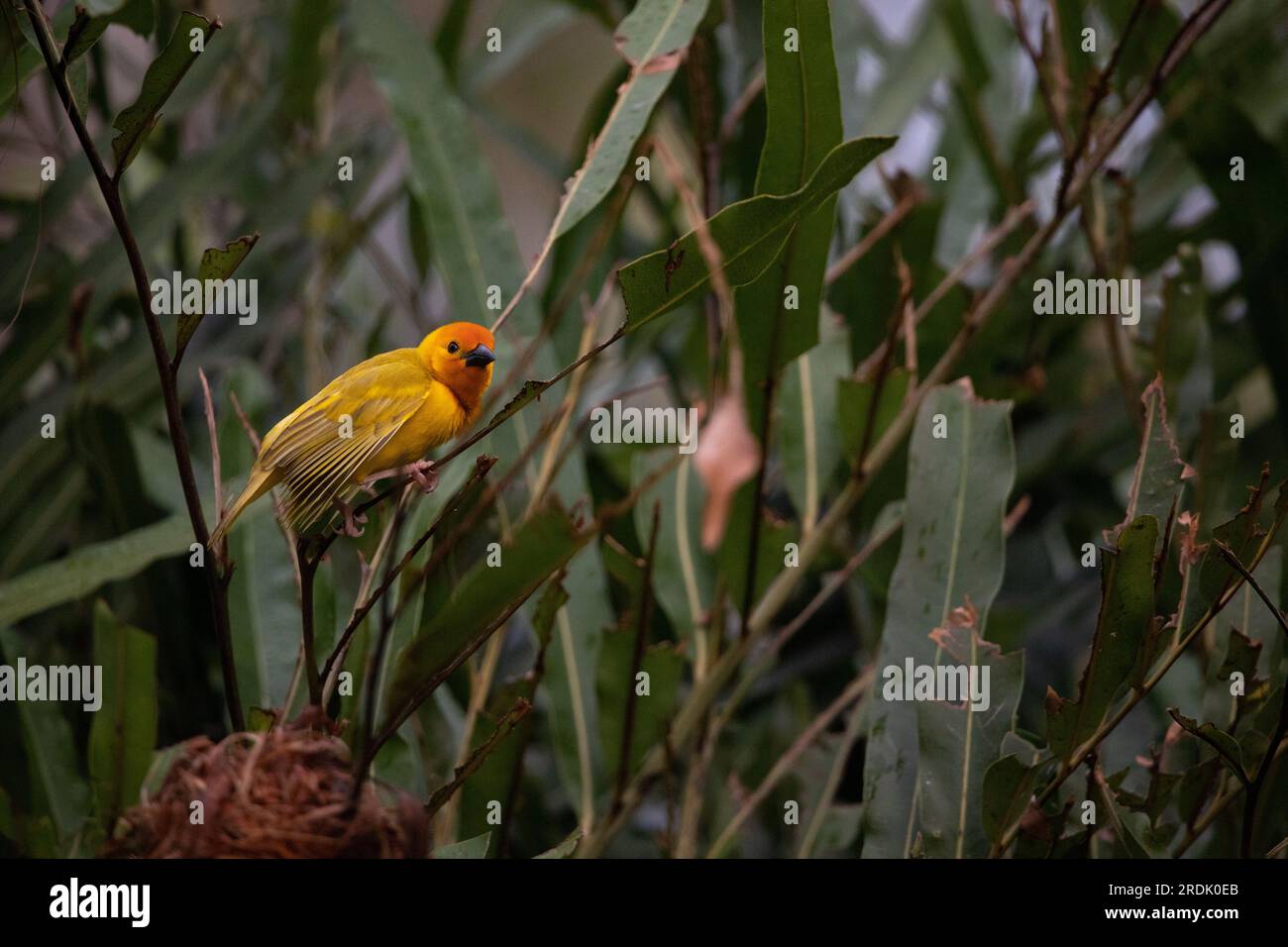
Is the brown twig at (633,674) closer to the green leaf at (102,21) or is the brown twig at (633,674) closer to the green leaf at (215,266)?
the green leaf at (215,266)

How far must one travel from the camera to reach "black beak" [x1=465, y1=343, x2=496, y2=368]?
2.34 feet

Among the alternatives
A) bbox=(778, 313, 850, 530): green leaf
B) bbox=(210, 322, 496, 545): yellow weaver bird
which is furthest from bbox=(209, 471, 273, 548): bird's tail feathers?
bbox=(778, 313, 850, 530): green leaf

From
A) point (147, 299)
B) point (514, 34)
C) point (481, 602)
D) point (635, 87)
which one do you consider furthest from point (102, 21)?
point (514, 34)

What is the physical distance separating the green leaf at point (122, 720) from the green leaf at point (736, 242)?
0.49m

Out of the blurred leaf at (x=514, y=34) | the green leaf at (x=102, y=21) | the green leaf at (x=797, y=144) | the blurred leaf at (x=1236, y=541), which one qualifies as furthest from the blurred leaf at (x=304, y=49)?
the blurred leaf at (x=1236, y=541)

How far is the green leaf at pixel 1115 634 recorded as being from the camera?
0.76 m

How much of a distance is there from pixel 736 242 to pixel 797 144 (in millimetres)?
151

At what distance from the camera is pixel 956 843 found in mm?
866

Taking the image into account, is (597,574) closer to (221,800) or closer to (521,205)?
(221,800)

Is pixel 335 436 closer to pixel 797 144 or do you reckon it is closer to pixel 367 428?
pixel 367 428

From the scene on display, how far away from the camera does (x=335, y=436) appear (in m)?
0.69

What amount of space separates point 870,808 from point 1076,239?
40.4 inches

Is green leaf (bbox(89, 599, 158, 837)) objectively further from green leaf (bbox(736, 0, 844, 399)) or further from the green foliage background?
green leaf (bbox(736, 0, 844, 399))

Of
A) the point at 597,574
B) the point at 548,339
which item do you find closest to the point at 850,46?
the point at 548,339
